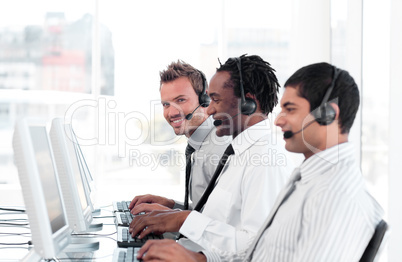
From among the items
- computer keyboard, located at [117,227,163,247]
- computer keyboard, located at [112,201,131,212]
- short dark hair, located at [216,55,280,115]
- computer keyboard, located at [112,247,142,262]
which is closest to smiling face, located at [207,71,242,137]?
short dark hair, located at [216,55,280,115]

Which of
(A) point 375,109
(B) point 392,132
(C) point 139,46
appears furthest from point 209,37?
(B) point 392,132

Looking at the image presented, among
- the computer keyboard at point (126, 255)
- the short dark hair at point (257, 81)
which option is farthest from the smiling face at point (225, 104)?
the computer keyboard at point (126, 255)

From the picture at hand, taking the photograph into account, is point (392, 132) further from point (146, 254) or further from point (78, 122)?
point (78, 122)

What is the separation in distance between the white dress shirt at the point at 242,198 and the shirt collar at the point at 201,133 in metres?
0.67

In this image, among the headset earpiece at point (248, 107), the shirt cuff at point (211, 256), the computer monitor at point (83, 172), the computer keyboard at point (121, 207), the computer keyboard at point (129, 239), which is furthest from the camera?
the computer keyboard at point (121, 207)

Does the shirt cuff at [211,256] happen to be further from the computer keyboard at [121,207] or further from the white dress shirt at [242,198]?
the computer keyboard at [121,207]

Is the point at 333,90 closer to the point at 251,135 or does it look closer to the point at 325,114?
the point at 325,114

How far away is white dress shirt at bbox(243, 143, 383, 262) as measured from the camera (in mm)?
1192

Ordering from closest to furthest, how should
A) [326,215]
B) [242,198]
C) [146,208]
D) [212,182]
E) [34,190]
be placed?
[326,215] → [34,190] → [242,198] → [212,182] → [146,208]

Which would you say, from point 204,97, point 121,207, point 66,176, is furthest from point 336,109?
point 121,207

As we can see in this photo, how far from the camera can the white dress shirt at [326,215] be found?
1.19 meters

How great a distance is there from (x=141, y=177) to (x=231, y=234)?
11.7ft

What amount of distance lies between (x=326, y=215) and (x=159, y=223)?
0.80m

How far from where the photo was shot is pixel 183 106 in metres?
2.69
